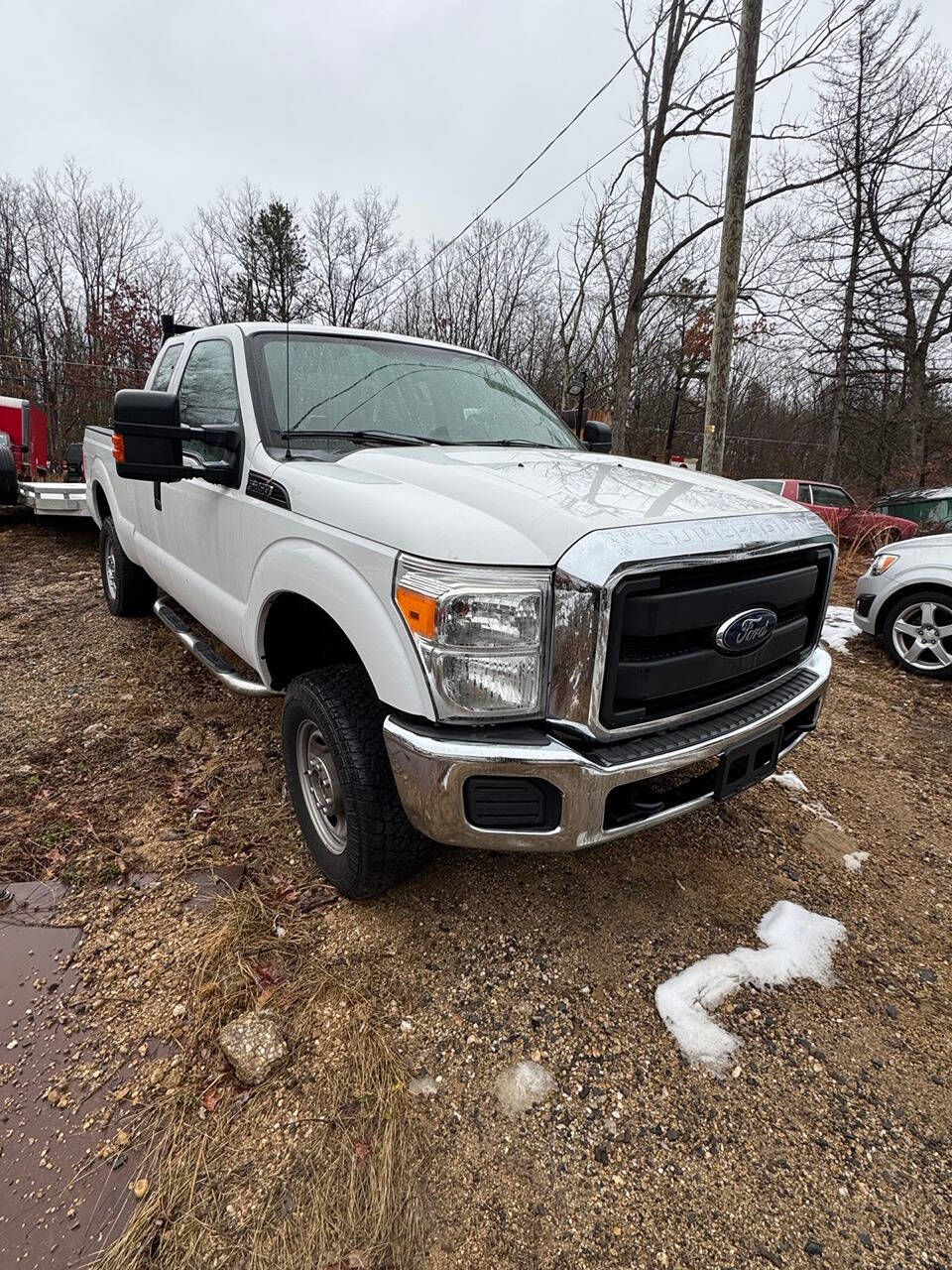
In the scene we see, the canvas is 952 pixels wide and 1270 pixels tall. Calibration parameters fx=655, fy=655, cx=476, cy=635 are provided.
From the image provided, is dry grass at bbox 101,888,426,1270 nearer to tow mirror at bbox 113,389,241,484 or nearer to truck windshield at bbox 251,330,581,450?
tow mirror at bbox 113,389,241,484

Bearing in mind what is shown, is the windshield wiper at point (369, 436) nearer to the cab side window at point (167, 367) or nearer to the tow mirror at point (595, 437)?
the tow mirror at point (595, 437)

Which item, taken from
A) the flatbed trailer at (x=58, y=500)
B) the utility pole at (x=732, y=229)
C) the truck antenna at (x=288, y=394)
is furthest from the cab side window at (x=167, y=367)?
the utility pole at (x=732, y=229)

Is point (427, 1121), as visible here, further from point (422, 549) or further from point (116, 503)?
point (116, 503)

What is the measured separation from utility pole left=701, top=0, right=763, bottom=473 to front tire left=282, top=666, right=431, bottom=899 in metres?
6.98

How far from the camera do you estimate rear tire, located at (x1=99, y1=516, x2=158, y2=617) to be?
15.9ft

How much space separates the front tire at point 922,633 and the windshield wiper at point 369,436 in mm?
4260

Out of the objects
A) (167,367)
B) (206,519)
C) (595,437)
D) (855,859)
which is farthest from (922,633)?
(167,367)

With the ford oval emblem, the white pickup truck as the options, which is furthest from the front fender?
the ford oval emblem

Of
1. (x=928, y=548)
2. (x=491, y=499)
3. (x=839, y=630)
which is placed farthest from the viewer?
(x=839, y=630)

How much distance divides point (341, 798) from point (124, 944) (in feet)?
2.77

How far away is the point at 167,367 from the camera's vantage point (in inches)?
159

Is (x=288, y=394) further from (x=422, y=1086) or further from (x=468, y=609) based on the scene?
(x=422, y=1086)

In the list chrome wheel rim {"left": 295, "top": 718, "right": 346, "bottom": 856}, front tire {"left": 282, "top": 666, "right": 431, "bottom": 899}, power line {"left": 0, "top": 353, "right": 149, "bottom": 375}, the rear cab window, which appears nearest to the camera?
front tire {"left": 282, "top": 666, "right": 431, "bottom": 899}

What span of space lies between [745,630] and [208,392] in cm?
272
